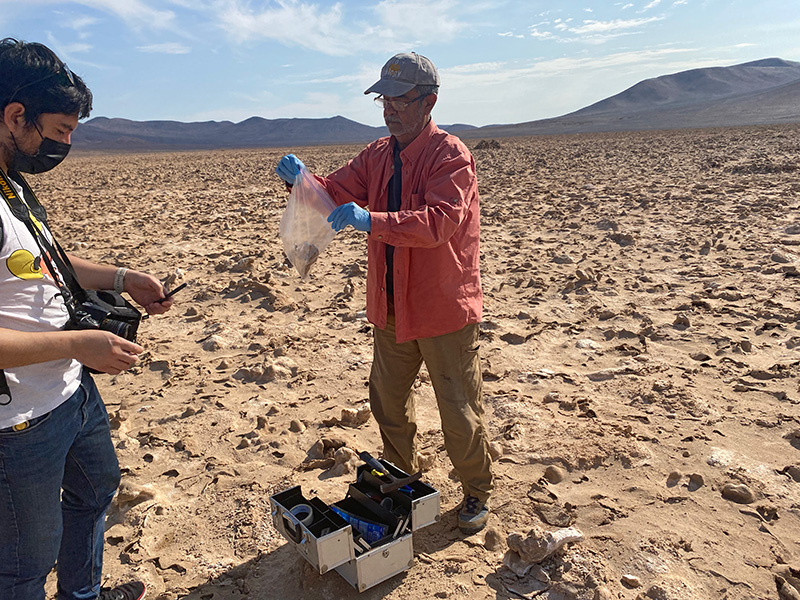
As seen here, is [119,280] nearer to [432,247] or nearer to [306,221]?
[306,221]

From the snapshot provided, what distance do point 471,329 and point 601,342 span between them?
250cm

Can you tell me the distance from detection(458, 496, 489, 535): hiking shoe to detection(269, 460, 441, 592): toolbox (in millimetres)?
227

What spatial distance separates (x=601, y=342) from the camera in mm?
5020

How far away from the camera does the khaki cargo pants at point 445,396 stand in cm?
284

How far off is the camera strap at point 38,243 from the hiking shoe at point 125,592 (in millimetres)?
1101

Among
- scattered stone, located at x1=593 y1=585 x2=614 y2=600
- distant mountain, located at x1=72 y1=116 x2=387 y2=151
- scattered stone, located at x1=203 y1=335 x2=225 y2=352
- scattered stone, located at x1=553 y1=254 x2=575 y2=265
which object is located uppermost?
distant mountain, located at x1=72 y1=116 x2=387 y2=151

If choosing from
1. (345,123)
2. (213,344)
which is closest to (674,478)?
(213,344)

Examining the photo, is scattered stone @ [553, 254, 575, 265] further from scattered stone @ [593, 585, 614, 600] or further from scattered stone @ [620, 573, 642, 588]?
scattered stone @ [593, 585, 614, 600]

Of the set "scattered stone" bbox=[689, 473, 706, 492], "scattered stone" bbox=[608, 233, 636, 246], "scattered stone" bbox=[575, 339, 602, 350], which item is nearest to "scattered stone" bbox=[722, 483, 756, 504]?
"scattered stone" bbox=[689, 473, 706, 492]

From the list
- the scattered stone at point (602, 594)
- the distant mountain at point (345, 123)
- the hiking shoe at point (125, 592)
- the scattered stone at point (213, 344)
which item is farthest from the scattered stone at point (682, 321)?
the distant mountain at point (345, 123)

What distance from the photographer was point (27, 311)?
1854 mm

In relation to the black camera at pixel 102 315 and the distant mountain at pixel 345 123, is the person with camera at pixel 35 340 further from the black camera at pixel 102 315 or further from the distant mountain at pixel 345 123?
the distant mountain at pixel 345 123

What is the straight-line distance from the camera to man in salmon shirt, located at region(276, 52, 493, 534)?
254cm

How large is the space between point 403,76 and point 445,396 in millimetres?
1349
